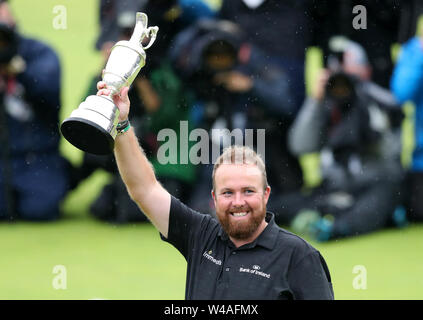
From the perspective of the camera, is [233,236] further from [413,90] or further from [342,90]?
[413,90]

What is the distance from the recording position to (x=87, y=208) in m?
7.68

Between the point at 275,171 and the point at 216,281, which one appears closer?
the point at 216,281

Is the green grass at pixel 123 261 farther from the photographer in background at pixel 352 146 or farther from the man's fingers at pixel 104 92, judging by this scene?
the man's fingers at pixel 104 92

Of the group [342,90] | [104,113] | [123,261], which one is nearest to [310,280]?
[104,113]

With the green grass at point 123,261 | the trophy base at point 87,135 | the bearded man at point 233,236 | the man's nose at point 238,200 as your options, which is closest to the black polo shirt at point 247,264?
the bearded man at point 233,236

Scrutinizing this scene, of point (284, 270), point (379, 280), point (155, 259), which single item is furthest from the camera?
point (155, 259)

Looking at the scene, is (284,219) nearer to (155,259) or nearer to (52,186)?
(155,259)

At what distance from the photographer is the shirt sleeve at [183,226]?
3516 millimetres

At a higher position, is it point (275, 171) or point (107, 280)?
point (275, 171)

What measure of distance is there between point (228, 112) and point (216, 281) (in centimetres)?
357

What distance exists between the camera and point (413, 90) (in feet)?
22.6

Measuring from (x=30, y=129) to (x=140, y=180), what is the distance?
155 inches

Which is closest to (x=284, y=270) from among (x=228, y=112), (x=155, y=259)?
(x=155, y=259)

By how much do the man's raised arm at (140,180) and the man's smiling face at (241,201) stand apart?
0.25m
